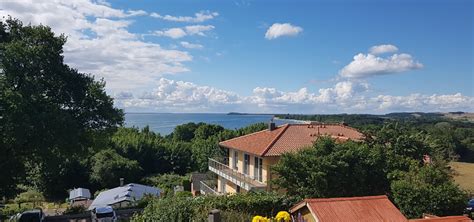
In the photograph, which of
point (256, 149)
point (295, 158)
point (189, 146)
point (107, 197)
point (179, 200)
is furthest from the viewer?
point (189, 146)

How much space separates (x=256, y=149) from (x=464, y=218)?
16613mm

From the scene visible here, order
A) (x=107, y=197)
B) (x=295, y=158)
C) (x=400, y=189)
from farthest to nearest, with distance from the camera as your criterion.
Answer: (x=107, y=197), (x=295, y=158), (x=400, y=189)

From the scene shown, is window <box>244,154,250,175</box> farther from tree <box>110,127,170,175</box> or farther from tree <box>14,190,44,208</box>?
tree <box>110,127,170,175</box>

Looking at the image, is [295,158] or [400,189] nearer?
[400,189]

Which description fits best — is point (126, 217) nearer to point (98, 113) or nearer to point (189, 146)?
point (98, 113)

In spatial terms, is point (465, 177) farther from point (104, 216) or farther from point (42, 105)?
point (42, 105)

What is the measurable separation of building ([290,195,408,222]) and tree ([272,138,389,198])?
712 cm

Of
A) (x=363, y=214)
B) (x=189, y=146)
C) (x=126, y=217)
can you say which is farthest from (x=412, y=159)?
(x=189, y=146)

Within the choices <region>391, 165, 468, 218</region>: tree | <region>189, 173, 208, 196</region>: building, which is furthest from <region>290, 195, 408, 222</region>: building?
<region>189, 173, 208, 196</region>: building

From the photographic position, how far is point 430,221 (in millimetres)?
13977

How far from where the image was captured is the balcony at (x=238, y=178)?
2875 cm

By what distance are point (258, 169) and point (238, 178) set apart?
2153 millimetres

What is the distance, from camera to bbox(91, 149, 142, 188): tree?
4994 cm

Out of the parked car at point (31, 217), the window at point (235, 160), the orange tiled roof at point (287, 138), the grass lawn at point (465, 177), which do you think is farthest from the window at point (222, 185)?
the grass lawn at point (465, 177)
